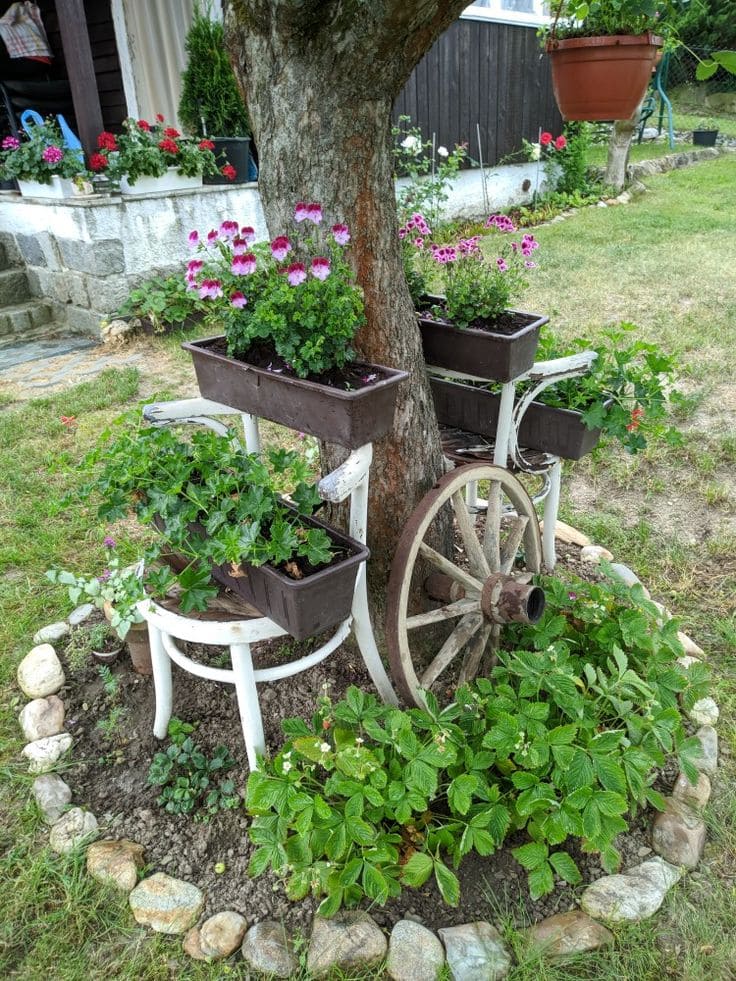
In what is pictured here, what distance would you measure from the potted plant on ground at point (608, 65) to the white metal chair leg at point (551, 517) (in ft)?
4.30

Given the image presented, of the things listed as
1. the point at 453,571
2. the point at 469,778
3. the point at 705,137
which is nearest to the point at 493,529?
the point at 453,571

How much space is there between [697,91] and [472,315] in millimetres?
17319

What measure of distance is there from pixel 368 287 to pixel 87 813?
1.41 m

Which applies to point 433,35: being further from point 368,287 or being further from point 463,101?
point 463,101

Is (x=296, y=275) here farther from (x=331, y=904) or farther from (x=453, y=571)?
(x=331, y=904)

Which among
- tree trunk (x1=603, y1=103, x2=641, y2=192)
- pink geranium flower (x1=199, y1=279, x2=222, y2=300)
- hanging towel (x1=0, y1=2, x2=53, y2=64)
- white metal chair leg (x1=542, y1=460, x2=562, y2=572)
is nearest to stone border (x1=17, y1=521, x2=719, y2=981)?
white metal chair leg (x1=542, y1=460, x2=562, y2=572)

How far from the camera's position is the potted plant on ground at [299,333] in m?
1.56

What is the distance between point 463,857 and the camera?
1.70 meters

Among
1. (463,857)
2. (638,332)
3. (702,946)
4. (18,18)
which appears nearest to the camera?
(702,946)

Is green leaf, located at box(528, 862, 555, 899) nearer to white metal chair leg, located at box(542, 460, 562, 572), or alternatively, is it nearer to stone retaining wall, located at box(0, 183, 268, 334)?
white metal chair leg, located at box(542, 460, 562, 572)

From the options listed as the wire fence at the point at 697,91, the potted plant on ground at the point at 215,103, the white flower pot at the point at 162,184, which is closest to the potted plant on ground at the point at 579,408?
the white flower pot at the point at 162,184

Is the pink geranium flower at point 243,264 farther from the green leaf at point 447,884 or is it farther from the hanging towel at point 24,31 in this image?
the hanging towel at point 24,31

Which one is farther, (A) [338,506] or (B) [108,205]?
(B) [108,205]

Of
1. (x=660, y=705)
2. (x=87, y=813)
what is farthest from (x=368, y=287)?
(x=87, y=813)
